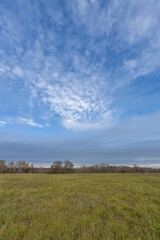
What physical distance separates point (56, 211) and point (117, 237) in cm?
339

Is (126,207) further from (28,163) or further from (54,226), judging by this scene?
(28,163)

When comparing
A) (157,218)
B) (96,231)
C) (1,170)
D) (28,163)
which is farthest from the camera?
(28,163)

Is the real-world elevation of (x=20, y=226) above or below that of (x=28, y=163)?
below

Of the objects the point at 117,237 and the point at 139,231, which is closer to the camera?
the point at 117,237

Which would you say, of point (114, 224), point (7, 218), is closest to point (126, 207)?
point (114, 224)

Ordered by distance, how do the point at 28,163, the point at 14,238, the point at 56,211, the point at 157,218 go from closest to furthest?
the point at 14,238 → the point at 157,218 → the point at 56,211 → the point at 28,163

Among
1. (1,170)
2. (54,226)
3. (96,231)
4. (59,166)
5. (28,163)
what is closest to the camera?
(96,231)

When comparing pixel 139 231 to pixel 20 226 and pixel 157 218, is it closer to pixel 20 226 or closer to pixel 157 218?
pixel 157 218

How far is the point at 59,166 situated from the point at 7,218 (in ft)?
296

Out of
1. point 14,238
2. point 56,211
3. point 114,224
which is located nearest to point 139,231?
point 114,224

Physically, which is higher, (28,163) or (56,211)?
(28,163)

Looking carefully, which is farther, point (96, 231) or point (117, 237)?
point (96, 231)

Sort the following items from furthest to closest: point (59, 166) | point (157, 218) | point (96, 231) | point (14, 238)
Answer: point (59, 166), point (157, 218), point (96, 231), point (14, 238)

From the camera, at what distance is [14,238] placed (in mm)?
3768
